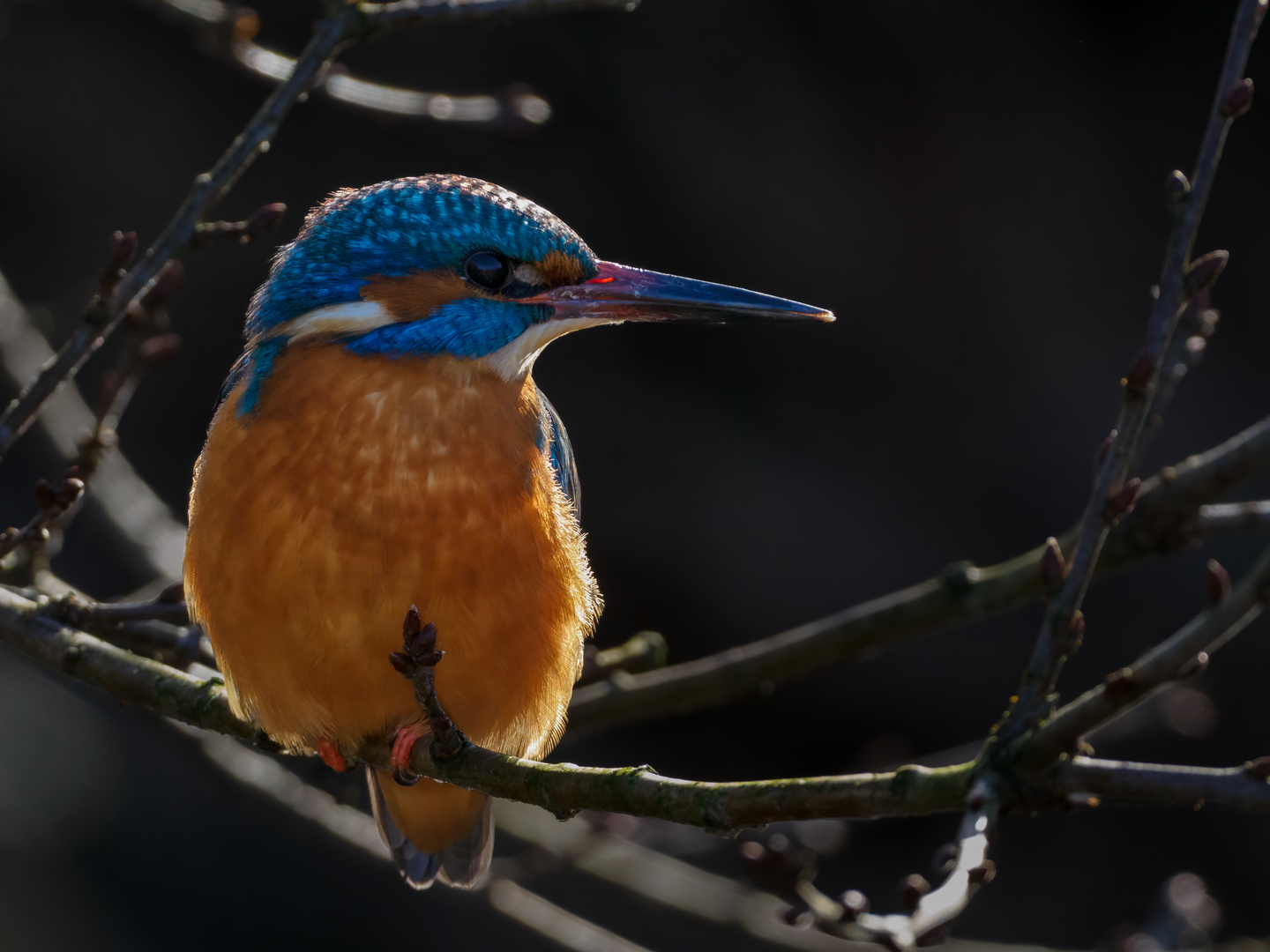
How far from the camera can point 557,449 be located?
8.97 ft

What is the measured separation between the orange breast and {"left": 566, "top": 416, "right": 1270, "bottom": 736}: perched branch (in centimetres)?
64

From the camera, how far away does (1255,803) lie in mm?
1346

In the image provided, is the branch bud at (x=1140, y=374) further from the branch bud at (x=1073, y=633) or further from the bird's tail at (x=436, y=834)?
the bird's tail at (x=436, y=834)

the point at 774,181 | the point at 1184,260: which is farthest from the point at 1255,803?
the point at 774,181

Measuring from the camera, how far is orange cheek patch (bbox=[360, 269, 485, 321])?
7.76ft

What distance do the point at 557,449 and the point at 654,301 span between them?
46 centimetres

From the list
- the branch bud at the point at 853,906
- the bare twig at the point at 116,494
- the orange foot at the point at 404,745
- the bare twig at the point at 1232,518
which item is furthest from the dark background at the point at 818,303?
the branch bud at the point at 853,906

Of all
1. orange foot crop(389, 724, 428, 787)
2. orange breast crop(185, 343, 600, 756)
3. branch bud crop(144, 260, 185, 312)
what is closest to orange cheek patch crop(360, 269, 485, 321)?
orange breast crop(185, 343, 600, 756)

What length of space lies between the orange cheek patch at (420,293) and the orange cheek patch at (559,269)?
14 centimetres

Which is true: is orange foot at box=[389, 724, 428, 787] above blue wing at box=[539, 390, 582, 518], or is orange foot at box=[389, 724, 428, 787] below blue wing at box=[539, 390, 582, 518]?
below

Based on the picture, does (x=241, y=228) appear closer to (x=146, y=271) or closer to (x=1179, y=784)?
(x=146, y=271)

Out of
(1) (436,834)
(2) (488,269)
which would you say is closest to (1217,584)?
(2) (488,269)

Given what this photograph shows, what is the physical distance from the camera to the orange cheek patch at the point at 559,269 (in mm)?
2398

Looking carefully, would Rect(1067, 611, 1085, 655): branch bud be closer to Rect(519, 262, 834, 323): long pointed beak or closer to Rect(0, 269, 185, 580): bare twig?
Rect(519, 262, 834, 323): long pointed beak
